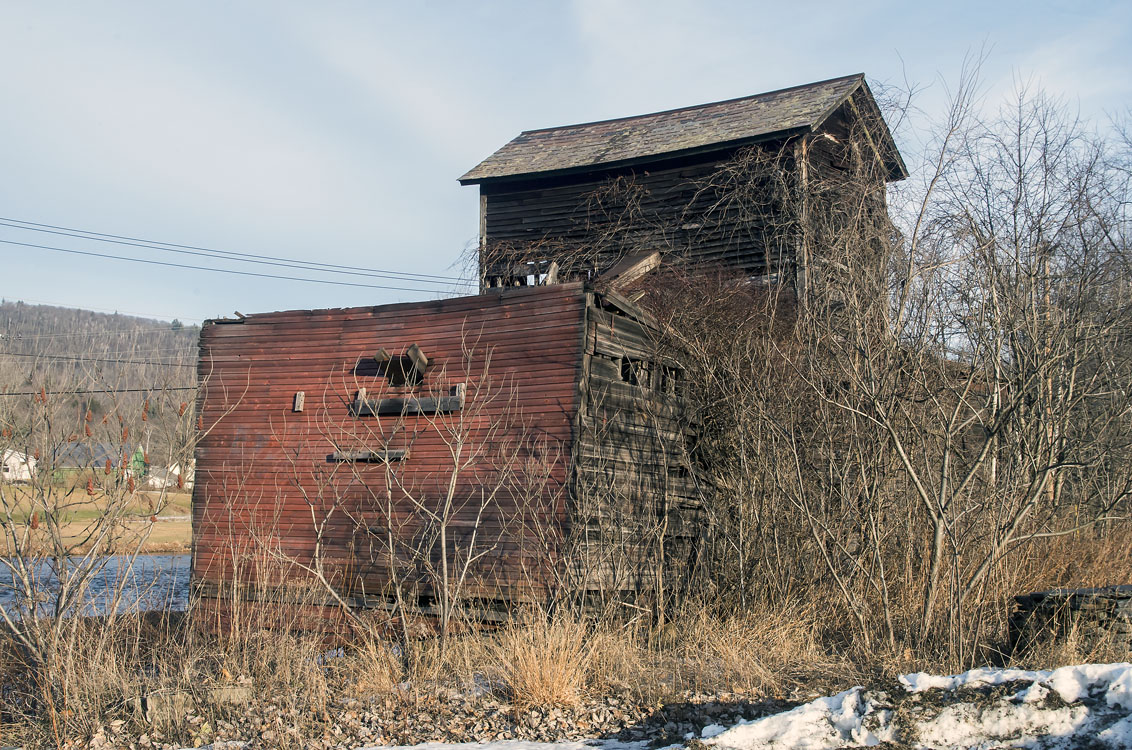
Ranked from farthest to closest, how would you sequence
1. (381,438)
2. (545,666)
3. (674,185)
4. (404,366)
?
1. (674,185)
2. (404,366)
3. (381,438)
4. (545,666)

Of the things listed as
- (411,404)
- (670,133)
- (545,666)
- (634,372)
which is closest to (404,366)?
(411,404)

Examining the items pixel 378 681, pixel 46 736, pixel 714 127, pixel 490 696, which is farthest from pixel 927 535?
pixel 714 127

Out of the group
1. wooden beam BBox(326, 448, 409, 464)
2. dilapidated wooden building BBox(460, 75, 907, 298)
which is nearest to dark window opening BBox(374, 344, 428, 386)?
wooden beam BBox(326, 448, 409, 464)

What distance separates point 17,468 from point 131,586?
1.50 m

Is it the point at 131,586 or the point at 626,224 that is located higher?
the point at 626,224

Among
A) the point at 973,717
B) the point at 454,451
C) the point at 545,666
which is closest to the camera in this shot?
the point at 973,717

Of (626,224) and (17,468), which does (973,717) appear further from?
(626,224)

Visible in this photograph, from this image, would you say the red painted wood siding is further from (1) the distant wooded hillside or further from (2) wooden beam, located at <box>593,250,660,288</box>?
(2) wooden beam, located at <box>593,250,660,288</box>

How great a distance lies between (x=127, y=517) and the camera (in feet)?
24.2

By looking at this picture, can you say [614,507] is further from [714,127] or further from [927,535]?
[714,127]

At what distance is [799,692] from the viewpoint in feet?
20.2

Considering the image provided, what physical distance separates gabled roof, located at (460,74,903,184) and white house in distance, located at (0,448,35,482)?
11397 mm

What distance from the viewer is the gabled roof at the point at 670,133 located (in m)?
15.5

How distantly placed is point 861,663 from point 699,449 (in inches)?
153
